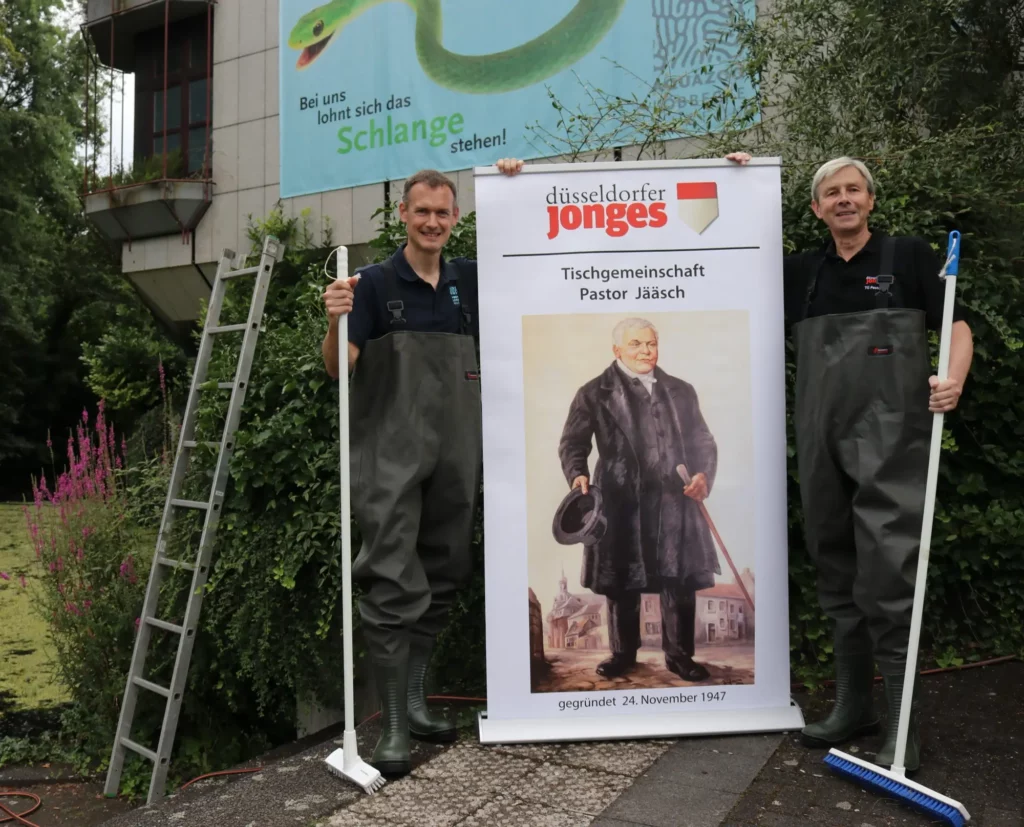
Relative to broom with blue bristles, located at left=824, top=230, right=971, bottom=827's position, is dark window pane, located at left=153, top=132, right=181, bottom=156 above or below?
above

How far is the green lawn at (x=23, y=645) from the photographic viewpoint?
5.93 metres

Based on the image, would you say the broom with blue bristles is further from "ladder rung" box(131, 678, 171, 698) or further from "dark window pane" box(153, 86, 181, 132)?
"dark window pane" box(153, 86, 181, 132)

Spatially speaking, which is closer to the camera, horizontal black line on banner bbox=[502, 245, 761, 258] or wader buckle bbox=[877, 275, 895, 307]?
wader buckle bbox=[877, 275, 895, 307]

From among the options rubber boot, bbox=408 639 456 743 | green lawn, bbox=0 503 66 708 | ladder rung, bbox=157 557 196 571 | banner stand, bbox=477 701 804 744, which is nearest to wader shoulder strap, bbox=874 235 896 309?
banner stand, bbox=477 701 804 744

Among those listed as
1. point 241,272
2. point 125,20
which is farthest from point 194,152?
point 241,272

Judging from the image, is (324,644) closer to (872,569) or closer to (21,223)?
(872,569)

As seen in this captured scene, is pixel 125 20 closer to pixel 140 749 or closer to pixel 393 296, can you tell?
pixel 140 749

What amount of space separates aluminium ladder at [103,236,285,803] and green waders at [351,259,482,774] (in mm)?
1357

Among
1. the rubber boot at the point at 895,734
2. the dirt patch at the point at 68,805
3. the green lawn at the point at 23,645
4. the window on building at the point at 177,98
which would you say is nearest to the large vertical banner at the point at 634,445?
the rubber boot at the point at 895,734

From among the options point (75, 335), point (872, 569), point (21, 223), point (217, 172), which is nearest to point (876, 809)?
point (872, 569)

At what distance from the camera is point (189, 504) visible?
14.4ft

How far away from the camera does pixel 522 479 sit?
3160mm

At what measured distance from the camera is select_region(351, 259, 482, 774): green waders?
2990 millimetres

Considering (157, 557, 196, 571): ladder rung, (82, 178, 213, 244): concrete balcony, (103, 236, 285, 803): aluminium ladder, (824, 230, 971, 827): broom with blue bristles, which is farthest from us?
(82, 178, 213, 244): concrete balcony
